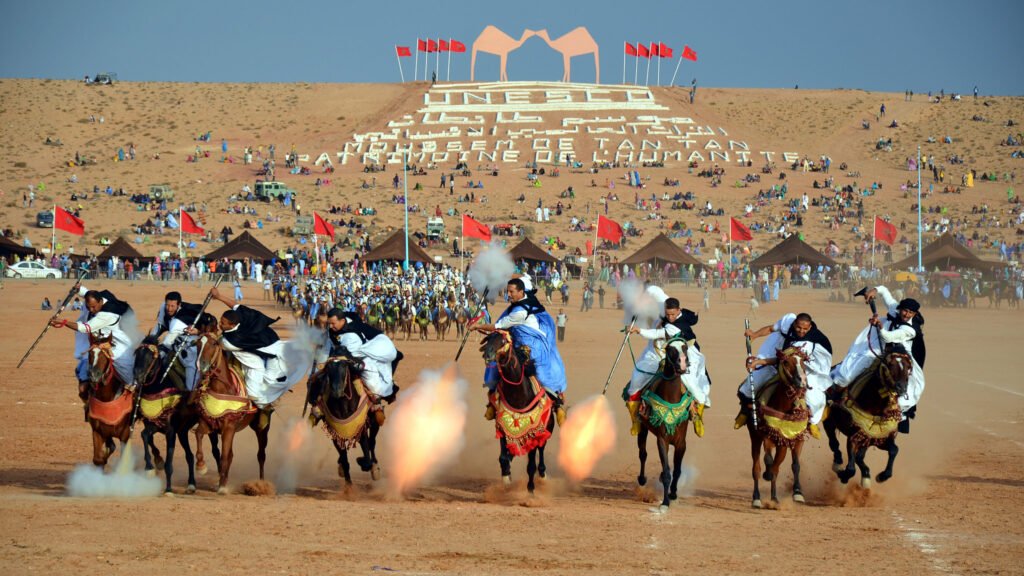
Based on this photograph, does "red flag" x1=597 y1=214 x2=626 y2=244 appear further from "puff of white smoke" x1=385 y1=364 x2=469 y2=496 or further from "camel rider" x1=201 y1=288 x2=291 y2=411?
"camel rider" x1=201 y1=288 x2=291 y2=411

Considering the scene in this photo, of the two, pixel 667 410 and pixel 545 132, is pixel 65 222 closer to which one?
pixel 667 410

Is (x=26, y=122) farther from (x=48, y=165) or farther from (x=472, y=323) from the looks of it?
(x=472, y=323)

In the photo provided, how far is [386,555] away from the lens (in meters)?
10.9

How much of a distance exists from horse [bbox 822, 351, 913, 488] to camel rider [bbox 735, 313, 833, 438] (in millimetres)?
599

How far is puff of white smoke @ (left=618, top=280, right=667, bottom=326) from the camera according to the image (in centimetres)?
1551

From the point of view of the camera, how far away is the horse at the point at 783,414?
14031 millimetres

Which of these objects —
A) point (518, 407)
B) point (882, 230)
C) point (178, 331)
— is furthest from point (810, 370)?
point (882, 230)

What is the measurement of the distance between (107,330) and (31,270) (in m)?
50.1

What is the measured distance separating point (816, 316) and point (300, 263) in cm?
2809

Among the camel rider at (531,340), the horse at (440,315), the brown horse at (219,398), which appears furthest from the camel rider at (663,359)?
the horse at (440,315)

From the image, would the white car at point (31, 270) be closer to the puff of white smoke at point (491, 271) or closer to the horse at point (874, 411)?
the puff of white smoke at point (491, 271)

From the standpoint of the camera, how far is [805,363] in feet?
47.3

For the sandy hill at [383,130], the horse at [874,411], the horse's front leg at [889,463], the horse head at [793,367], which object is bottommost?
the horse's front leg at [889,463]

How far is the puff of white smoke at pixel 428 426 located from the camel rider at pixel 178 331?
305 cm
